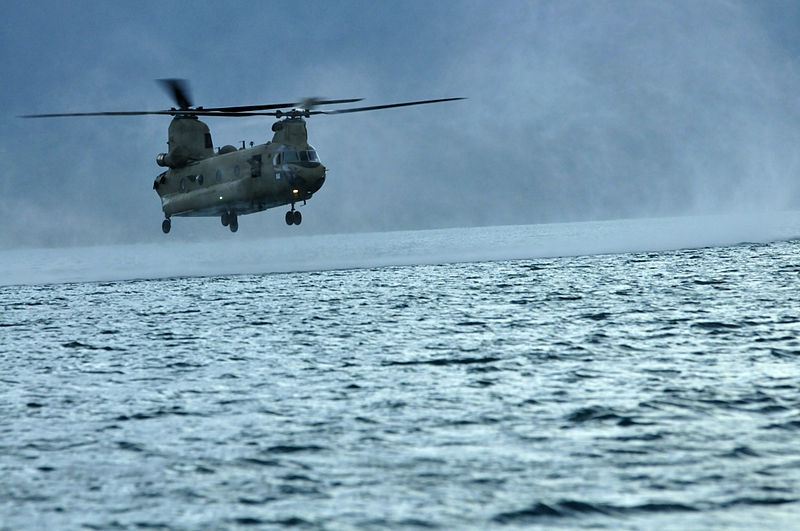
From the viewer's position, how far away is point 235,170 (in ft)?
222

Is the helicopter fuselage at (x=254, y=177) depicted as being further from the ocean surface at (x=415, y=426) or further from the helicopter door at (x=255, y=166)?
the ocean surface at (x=415, y=426)

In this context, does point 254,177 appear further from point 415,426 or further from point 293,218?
point 415,426

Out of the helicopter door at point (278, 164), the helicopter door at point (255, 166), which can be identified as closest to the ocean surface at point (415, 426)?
the helicopter door at point (278, 164)

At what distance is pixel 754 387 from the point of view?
20.8 metres

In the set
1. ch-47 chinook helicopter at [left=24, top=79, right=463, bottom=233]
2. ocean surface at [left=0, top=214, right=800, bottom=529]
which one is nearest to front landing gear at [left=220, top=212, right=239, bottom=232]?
ch-47 chinook helicopter at [left=24, top=79, right=463, bottom=233]

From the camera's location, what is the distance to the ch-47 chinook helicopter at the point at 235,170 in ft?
213

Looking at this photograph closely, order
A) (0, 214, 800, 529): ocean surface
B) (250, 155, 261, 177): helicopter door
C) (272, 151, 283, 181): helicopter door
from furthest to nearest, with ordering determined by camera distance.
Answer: (250, 155, 261, 177): helicopter door → (272, 151, 283, 181): helicopter door → (0, 214, 800, 529): ocean surface

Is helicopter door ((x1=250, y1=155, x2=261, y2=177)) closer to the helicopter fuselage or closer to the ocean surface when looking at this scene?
the helicopter fuselage

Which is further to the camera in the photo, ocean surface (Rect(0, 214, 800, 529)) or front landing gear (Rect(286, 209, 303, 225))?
front landing gear (Rect(286, 209, 303, 225))

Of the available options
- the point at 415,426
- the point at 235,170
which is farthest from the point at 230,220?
the point at 415,426

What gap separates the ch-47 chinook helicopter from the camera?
213 feet

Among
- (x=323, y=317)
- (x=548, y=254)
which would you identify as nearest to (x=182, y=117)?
(x=323, y=317)

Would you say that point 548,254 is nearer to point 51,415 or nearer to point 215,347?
point 215,347

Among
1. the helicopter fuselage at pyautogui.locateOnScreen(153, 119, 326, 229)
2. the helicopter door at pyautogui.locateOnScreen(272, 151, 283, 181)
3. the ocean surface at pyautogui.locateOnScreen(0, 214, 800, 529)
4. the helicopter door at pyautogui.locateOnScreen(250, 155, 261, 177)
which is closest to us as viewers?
the ocean surface at pyautogui.locateOnScreen(0, 214, 800, 529)
